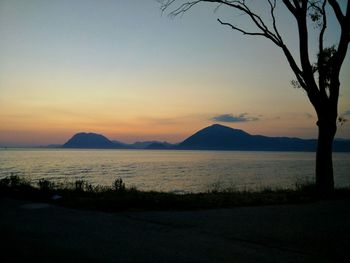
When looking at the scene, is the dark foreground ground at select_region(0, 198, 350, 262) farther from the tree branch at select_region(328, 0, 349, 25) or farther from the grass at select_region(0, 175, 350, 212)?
the tree branch at select_region(328, 0, 349, 25)

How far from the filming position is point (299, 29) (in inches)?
546

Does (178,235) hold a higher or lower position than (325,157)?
lower

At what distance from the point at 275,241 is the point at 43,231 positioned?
14.9 feet

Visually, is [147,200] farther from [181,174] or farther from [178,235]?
[181,174]

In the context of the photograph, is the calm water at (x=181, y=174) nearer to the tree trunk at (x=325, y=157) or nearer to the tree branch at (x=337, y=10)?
the tree trunk at (x=325, y=157)

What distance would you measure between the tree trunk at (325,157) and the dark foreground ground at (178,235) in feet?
9.84

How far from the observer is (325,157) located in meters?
13.4

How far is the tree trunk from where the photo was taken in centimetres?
1323

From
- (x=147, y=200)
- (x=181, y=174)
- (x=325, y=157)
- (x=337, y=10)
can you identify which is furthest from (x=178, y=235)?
(x=181, y=174)

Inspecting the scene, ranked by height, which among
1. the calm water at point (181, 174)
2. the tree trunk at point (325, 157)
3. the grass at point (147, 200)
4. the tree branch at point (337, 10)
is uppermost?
the tree branch at point (337, 10)

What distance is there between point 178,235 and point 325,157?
8313 mm

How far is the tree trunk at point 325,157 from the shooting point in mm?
13234

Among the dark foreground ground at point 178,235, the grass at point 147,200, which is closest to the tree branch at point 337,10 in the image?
the grass at point 147,200

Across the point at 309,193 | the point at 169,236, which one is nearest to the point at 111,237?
the point at 169,236
